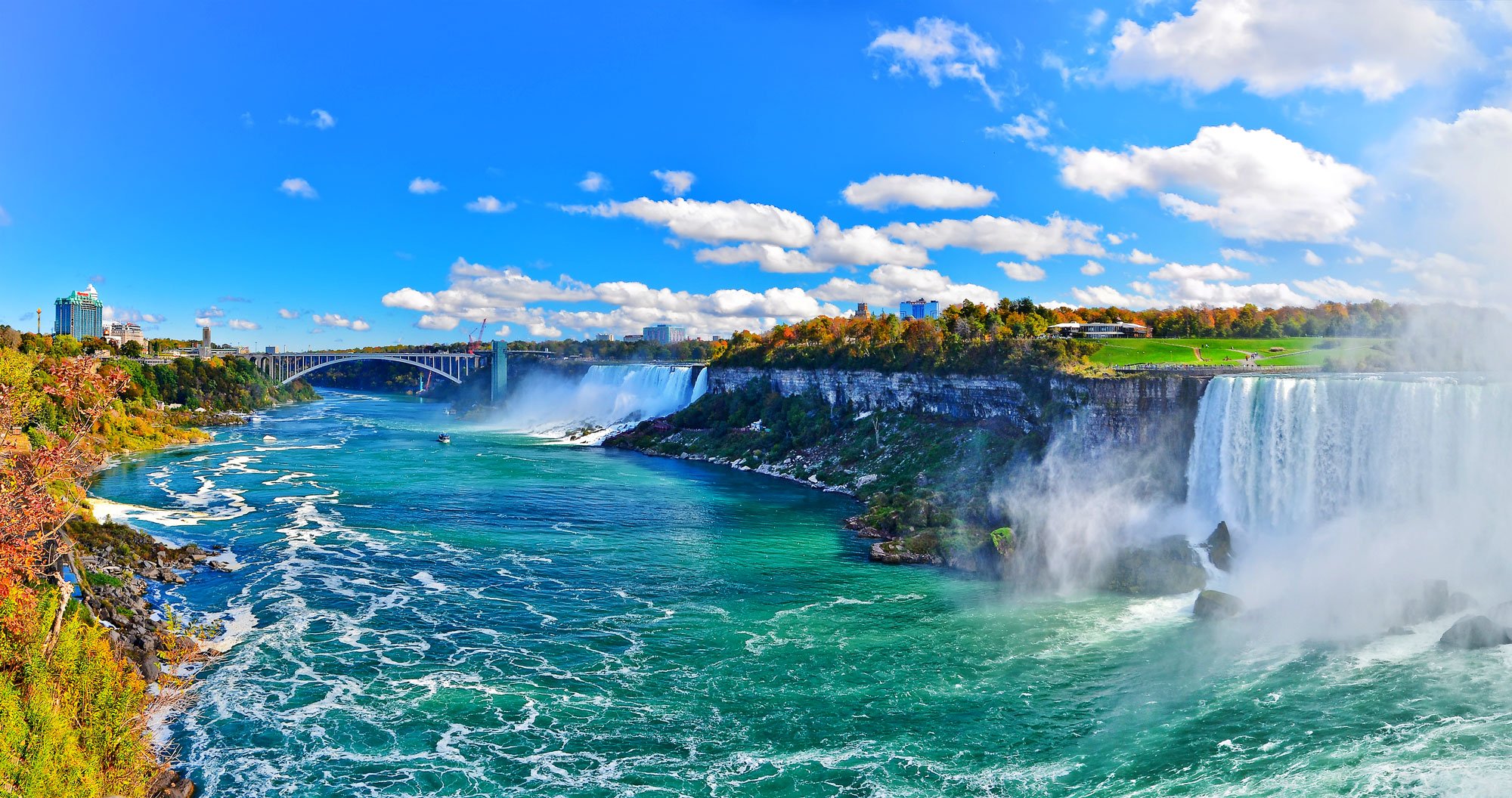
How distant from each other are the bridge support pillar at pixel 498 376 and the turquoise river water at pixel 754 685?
72902 mm

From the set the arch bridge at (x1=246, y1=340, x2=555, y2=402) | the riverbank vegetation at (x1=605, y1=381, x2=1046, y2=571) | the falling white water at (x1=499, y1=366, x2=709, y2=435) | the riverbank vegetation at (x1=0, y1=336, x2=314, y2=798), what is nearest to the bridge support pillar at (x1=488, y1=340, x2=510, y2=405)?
the arch bridge at (x1=246, y1=340, x2=555, y2=402)

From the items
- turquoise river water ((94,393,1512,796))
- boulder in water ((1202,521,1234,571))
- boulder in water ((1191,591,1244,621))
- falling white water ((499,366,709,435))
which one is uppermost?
falling white water ((499,366,709,435))

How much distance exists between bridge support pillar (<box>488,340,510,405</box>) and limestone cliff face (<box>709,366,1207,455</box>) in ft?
182

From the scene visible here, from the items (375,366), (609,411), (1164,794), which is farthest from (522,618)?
(375,366)

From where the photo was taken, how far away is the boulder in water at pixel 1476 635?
20250 millimetres

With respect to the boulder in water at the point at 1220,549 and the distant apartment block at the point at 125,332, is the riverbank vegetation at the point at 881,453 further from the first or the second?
the distant apartment block at the point at 125,332

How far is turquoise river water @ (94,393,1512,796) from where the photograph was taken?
15.7m

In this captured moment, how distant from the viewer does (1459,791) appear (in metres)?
14.6

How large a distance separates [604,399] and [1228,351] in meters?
56.3

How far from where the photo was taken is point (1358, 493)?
89.5 feet

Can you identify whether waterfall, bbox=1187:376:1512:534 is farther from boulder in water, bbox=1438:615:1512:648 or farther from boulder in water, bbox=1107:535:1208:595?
boulder in water, bbox=1438:615:1512:648

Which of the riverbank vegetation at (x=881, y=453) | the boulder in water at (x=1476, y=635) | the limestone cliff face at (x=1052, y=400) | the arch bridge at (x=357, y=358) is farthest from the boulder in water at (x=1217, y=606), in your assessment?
the arch bridge at (x=357, y=358)

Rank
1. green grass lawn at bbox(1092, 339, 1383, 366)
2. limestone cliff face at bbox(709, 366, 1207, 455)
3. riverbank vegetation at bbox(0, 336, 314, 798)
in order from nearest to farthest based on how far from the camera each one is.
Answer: riverbank vegetation at bbox(0, 336, 314, 798) < limestone cliff face at bbox(709, 366, 1207, 455) < green grass lawn at bbox(1092, 339, 1383, 366)

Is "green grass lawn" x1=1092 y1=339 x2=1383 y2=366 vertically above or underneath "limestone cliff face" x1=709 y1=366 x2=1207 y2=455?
above
